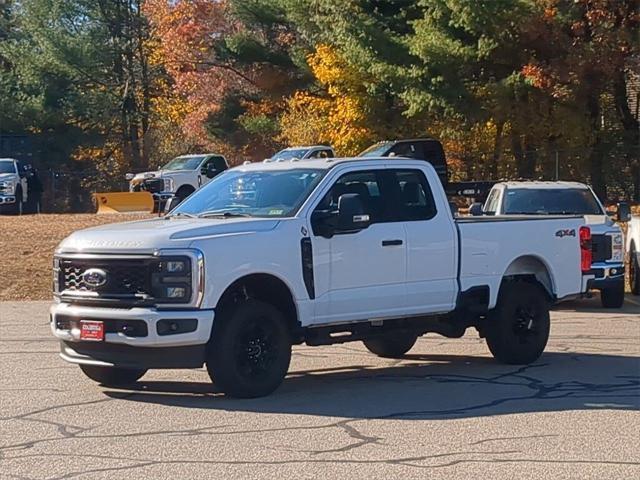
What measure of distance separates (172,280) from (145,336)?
521mm

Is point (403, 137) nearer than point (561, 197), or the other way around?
A: point (561, 197)

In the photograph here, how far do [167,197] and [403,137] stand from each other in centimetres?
861

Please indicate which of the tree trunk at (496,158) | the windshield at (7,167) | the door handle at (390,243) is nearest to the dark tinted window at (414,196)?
the door handle at (390,243)

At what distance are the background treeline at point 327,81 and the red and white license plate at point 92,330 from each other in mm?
23384

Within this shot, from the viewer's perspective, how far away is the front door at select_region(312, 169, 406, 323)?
11039 mm

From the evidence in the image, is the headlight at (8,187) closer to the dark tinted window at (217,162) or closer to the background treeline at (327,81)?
the dark tinted window at (217,162)

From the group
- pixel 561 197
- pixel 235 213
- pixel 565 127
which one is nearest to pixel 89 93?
pixel 565 127

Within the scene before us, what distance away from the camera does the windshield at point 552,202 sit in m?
19.3

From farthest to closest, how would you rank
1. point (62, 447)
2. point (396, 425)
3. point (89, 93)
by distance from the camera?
point (89, 93), point (396, 425), point (62, 447)

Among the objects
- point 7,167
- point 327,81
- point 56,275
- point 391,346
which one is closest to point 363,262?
point 391,346

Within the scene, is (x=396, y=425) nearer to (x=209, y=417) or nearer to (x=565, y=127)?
(x=209, y=417)

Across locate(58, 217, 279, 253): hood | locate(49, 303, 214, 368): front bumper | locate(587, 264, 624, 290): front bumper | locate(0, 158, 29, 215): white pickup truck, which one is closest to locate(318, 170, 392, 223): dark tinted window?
locate(58, 217, 279, 253): hood

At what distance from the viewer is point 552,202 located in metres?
19.5

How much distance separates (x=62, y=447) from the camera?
866 cm
